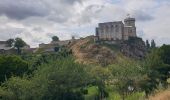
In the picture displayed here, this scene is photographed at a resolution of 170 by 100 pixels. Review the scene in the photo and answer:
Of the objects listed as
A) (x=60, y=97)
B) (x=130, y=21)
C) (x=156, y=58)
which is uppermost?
(x=130, y=21)

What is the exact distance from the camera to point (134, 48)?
15250 cm

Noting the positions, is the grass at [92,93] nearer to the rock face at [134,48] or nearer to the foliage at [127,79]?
the foliage at [127,79]

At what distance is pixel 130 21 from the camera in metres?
172

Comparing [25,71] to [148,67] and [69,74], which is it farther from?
[148,67]

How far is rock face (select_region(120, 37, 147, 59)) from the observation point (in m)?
146

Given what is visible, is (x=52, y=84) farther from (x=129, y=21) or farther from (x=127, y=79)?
(x=129, y=21)

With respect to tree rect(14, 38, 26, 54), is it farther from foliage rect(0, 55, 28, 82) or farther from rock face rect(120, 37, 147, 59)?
foliage rect(0, 55, 28, 82)

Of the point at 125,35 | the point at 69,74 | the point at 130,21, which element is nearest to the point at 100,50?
the point at 125,35

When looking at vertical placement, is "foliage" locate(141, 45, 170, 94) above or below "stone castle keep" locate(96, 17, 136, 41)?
below

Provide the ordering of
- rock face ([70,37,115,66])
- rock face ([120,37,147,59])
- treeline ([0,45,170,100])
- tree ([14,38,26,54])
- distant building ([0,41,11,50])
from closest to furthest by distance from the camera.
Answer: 1. treeline ([0,45,170,100])
2. rock face ([70,37,115,66])
3. rock face ([120,37,147,59])
4. tree ([14,38,26,54])
5. distant building ([0,41,11,50])

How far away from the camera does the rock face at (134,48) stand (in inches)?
5768

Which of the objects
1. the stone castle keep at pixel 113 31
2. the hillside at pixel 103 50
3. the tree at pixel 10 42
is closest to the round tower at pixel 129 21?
the stone castle keep at pixel 113 31

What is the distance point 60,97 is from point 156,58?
789 inches

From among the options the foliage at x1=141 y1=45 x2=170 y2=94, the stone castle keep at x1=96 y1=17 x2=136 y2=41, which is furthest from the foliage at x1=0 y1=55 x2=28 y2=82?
the stone castle keep at x1=96 y1=17 x2=136 y2=41
